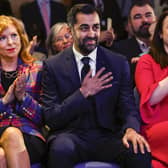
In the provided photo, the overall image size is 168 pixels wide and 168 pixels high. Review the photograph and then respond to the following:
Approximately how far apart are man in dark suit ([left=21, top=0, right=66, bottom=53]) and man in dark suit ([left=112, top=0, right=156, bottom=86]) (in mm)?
739

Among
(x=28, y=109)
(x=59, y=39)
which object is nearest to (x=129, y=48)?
(x=59, y=39)

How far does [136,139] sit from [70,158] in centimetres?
33

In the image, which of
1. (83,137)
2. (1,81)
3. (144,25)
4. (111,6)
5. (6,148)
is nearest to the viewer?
(6,148)

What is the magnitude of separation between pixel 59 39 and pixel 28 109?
0.78m

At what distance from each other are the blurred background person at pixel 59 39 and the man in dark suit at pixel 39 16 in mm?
708

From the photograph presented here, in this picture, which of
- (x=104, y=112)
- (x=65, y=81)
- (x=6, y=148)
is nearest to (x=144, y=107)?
(x=104, y=112)

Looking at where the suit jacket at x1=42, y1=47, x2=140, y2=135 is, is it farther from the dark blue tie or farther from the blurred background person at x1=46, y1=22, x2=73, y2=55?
the blurred background person at x1=46, y1=22, x2=73, y2=55

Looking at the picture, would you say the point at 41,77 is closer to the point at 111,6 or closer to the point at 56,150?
the point at 56,150

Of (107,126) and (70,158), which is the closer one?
(70,158)

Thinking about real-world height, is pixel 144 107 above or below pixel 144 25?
below

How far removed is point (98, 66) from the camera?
8.29 feet

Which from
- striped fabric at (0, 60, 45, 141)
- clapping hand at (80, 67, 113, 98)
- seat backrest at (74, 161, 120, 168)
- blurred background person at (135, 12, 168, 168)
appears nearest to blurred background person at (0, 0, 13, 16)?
striped fabric at (0, 60, 45, 141)

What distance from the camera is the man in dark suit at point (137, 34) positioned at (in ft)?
11.0

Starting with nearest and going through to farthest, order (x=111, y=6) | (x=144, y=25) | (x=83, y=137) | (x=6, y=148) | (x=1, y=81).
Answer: (x=6, y=148)
(x=83, y=137)
(x=1, y=81)
(x=144, y=25)
(x=111, y=6)
